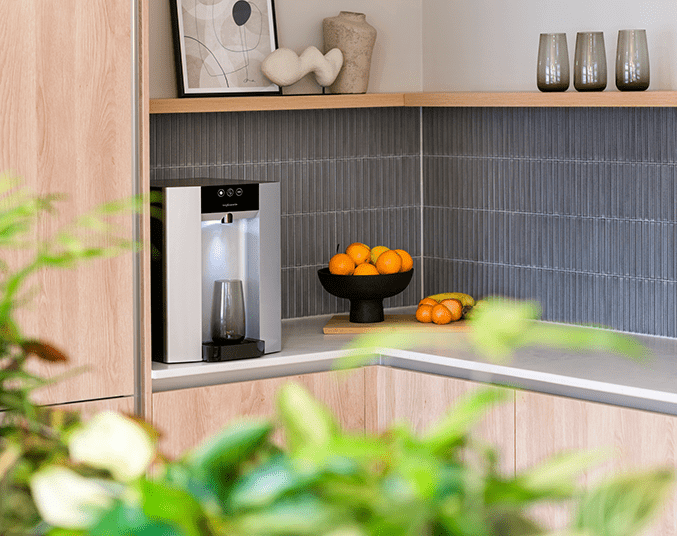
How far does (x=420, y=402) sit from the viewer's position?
283cm

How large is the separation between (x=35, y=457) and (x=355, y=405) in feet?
8.34

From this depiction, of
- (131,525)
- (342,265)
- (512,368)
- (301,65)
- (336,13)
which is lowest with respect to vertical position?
(512,368)

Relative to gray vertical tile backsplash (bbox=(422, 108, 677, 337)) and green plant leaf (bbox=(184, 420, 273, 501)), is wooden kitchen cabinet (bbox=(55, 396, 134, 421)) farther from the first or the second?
green plant leaf (bbox=(184, 420, 273, 501))

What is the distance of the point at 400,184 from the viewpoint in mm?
3607

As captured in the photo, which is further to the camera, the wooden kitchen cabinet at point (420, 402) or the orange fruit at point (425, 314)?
the orange fruit at point (425, 314)

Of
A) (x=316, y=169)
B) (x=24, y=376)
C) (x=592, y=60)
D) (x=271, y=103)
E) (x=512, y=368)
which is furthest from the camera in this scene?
(x=316, y=169)

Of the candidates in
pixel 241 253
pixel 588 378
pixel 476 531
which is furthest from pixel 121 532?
pixel 241 253

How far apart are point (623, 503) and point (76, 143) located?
2.39 meters

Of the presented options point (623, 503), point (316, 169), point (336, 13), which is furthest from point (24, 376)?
point (336, 13)

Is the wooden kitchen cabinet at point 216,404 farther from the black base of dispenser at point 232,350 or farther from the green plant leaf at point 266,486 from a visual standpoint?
the green plant leaf at point 266,486

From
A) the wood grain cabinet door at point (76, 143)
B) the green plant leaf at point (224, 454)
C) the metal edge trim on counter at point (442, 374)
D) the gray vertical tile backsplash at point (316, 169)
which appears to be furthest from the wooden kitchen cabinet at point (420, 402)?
the green plant leaf at point (224, 454)

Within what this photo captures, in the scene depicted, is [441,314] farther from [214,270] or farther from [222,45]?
[222,45]

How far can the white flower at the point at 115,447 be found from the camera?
306 mm

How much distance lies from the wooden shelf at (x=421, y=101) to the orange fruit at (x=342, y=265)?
44 cm
